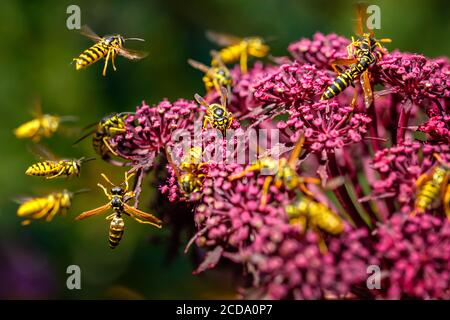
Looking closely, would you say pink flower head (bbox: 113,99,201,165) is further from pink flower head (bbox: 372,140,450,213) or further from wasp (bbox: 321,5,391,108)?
pink flower head (bbox: 372,140,450,213)

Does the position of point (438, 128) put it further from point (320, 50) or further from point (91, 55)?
point (91, 55)

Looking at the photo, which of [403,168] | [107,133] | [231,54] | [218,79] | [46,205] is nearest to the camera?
[403,168]

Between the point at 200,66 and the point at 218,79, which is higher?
the point at 200,66

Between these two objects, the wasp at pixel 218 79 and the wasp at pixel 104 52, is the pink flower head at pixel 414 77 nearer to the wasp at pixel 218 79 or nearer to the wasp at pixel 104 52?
the wasp at pixel 218 79

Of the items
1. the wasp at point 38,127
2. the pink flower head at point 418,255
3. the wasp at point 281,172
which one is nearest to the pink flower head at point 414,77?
the wasp at point 281,172

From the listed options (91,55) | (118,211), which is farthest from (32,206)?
(91,55)

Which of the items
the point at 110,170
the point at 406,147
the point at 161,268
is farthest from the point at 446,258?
the point at 110,170

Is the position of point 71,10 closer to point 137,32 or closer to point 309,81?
point 137,32
